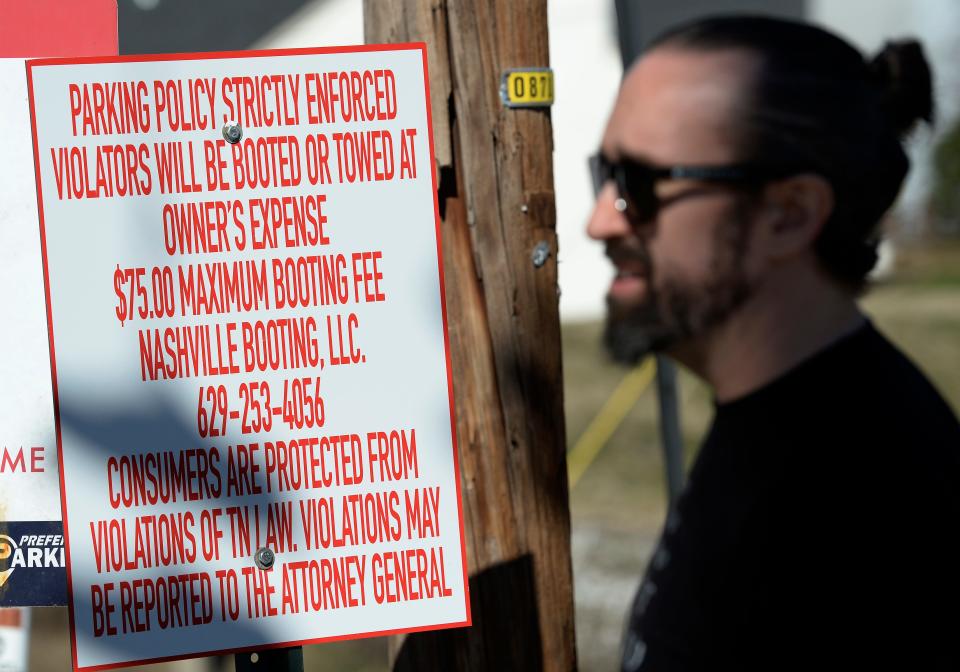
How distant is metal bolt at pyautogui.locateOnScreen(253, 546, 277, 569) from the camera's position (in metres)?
1.31

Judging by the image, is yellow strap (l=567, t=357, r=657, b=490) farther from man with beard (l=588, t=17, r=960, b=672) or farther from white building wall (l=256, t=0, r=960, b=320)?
man with beard (l=588, t=17, r=960, b=672)

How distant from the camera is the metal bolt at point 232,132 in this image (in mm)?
1289

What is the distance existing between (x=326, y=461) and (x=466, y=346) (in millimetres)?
298

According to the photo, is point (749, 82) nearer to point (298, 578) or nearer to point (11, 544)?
point (298, 578)

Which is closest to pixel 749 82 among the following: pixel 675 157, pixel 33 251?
pixel 675 157

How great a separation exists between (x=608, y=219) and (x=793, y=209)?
0.44 m

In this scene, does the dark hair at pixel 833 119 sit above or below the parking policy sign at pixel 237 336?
above

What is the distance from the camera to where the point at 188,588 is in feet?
4.27

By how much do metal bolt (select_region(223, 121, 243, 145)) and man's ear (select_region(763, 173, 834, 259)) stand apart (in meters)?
1.08

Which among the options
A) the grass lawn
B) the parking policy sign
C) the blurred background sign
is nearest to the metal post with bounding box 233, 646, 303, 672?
the parking policy sign

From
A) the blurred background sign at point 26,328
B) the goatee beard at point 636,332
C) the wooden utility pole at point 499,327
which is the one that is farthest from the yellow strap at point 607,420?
the blurred background sign at point 26,328

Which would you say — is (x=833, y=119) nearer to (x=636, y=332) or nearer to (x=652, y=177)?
(x=652, y=177)

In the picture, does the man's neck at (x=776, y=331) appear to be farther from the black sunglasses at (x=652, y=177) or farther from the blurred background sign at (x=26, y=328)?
the blurred background sign at (x=26, y=328)

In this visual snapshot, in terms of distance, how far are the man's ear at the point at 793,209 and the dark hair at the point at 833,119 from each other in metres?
0.02
